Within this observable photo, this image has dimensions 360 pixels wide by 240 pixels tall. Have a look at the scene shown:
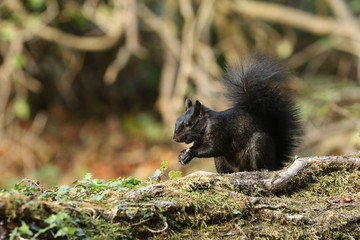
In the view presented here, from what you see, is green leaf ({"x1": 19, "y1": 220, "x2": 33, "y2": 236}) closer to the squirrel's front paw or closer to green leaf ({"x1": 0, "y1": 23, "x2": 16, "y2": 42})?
the squirrel's front paw

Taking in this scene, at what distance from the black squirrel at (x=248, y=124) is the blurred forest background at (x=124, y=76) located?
2.43 metres

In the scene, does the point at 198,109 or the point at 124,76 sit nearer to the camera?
the point at 198,109

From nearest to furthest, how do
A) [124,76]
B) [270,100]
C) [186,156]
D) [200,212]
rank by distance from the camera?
A: [200,212]
[186,156]
[270,100]
[124,76]

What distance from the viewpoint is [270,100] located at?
363 centimetres

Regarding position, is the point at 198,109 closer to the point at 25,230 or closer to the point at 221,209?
the point at 221,209

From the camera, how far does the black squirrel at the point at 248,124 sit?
3430 millimetres

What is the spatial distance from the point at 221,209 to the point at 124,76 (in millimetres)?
8857

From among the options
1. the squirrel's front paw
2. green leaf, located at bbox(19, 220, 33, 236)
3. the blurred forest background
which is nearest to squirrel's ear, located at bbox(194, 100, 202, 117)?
the squirrel's front paw

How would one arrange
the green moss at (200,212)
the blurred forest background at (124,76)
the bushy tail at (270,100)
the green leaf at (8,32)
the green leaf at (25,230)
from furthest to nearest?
the blurred forest background at (124,76) < the green leaf at (8,32) < the bushy tail at (270,100) < the green moss at (200,212) < the green leaf at (25,230)

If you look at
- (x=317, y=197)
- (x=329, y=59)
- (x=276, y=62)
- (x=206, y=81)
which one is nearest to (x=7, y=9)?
(x=206, y=81)

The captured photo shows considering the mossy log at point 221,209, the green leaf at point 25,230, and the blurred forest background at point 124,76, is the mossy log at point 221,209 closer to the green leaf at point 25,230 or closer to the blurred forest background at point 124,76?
the green leaf at point 25,230

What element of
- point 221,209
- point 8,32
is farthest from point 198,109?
point 8,32

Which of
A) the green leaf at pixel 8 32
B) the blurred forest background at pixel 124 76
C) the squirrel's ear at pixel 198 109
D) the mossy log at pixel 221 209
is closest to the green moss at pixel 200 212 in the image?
the mossy log at pixel 221 209

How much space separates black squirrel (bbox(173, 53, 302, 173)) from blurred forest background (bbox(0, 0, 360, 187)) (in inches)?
95.5
